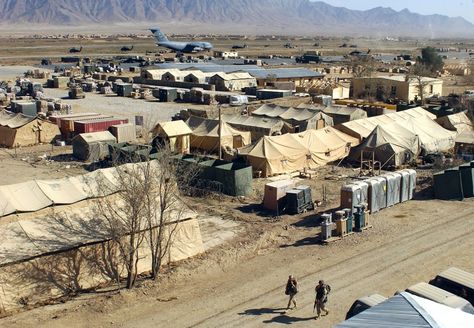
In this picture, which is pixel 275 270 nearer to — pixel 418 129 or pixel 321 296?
pixel 321 296

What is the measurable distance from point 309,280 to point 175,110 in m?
33.0

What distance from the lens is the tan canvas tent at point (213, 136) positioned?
3114 centimetres

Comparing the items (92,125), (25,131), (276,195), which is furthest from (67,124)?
(276,195)

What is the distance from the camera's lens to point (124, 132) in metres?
33.3

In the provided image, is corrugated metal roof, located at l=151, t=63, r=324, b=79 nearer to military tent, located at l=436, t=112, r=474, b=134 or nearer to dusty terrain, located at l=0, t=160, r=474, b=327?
military tent, located at l=436, t=112, r=474, b=134

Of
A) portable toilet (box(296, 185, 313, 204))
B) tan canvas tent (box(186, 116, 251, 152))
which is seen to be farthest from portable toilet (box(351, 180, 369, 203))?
tan canvas tent (box(186, 116, 251, 152))

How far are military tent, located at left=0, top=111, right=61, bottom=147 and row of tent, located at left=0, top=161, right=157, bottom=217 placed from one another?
52.2 ft

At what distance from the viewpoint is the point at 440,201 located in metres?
23.7

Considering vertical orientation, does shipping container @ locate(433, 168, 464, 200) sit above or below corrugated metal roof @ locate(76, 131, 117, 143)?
below

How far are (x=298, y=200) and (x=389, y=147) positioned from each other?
8614 mm

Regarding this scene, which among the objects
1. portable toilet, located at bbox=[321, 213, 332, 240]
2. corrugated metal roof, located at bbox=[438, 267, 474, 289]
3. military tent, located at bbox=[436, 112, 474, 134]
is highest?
military tent, located at bbox=[436, 112, 474, 134]

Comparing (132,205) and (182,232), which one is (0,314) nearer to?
(132,205)

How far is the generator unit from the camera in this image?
22.0 m

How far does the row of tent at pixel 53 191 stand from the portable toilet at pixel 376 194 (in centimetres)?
776
